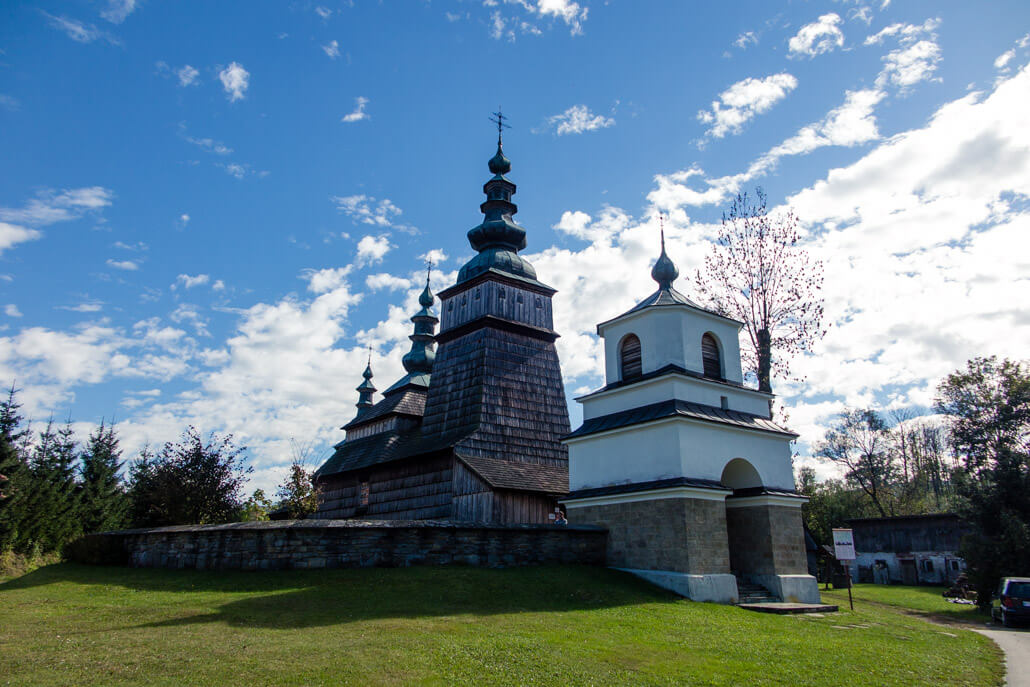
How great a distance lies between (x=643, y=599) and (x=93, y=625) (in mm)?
9584

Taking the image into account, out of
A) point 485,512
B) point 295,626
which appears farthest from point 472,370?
point 295,626

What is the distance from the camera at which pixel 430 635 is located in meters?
8.95

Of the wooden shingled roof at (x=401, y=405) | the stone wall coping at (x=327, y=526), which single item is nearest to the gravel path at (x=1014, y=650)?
the stone wall coping at (x=327, y=526)

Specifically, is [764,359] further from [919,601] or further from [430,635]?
[430,635]

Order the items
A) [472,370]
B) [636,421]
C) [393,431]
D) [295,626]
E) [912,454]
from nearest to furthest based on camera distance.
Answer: [295,626], [636,421], [472,370], [393,431], [912,454]

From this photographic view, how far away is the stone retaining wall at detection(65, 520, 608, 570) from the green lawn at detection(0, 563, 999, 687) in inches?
21.6

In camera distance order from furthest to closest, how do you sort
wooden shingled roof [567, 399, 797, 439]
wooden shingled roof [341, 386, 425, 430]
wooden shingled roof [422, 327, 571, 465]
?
wooden shingled roof [341, 386, 425, 430] → wooden shingled roof [422, 327, 571, 465] → wooden shingled roof [567, 399, 797, 439]

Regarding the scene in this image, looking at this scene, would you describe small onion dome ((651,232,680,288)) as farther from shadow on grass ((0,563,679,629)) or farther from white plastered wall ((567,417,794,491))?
shadow on grass ((0,563,679,629))

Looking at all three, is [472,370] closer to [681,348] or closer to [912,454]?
[681,348]

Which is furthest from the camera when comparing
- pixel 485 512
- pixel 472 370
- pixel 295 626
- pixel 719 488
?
pixel 472 370

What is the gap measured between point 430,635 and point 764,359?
56.5 ft

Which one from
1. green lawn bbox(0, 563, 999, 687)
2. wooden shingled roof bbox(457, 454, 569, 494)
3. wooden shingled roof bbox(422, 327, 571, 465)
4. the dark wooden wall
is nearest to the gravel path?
green lawn bbox(0, 563, 999, 687)

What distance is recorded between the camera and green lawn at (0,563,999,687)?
7.27m

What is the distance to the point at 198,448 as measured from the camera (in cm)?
2323
